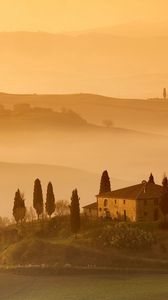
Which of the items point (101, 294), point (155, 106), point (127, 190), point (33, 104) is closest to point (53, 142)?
point (33, 104)

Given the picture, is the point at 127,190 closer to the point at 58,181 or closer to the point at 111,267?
the point at 111,267

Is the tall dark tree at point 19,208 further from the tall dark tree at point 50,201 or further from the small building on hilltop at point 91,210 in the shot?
the small building on hilltop at point 91,210

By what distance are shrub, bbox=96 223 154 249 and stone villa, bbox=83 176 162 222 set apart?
11.2 ft

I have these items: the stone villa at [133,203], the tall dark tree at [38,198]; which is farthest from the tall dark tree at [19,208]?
the stone villa at [133,203]

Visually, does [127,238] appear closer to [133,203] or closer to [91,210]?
[133,203]

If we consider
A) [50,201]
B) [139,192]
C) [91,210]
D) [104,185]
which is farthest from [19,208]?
[139,192]

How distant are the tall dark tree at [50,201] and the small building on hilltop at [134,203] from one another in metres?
4.43

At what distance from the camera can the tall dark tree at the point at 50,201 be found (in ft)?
298

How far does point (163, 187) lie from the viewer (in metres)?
86.9

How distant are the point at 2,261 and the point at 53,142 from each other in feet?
121

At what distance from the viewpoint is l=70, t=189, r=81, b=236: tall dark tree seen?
86.5 m

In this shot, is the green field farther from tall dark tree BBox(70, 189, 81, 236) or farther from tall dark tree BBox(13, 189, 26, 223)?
tall dark tree BBox(13, 189, 26, 223)

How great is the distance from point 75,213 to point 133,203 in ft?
18.1

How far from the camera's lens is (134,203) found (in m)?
88.5
